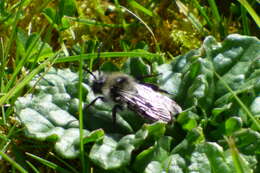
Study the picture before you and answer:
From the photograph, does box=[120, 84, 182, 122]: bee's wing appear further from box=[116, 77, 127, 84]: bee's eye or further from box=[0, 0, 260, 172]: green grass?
box=[0, 0, 260, 172]: green grass

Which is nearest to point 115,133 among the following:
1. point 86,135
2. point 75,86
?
point 86,135

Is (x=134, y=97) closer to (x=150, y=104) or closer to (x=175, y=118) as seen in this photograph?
(x=150, y=104)

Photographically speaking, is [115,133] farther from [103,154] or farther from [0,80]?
[0,80]

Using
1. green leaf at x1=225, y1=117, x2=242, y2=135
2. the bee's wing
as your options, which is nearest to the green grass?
the bee's wing

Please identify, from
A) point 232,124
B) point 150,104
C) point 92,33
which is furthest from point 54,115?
point 92,33

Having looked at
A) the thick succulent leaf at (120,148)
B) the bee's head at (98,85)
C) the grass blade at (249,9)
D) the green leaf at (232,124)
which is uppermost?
the grass blade at (249,9)

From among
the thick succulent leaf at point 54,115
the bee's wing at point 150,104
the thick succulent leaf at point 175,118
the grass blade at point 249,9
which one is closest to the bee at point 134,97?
the bee's wing at point 150,104

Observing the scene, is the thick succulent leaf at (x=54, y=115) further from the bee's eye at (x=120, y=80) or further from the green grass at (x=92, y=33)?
the bee's eye at (x=120, y=80)
